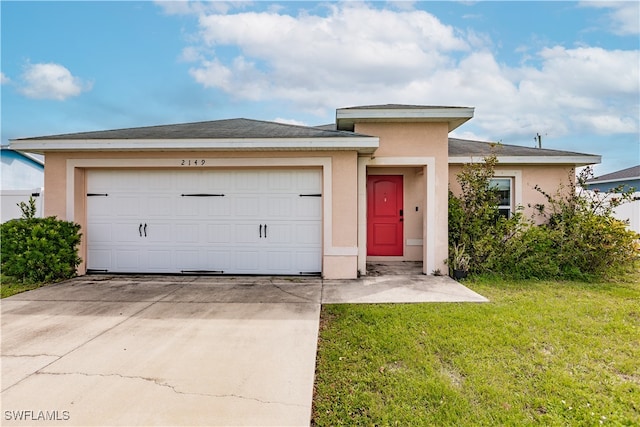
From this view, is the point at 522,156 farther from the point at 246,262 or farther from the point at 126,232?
the point at 126,232

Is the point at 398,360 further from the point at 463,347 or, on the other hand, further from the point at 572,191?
the point at 572,191

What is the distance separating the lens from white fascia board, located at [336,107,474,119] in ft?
22.4

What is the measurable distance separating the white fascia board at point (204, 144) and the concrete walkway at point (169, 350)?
2.77 meters

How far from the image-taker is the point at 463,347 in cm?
357

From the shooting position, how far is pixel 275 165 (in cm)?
700

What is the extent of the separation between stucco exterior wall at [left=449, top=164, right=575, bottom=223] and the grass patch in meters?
10.7

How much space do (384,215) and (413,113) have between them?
3077 millimetres

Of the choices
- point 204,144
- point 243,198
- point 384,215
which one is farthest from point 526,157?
point 204,144

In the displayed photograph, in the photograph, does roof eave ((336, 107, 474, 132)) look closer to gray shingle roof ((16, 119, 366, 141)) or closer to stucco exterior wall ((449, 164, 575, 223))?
gray shingle roof ((16, 119, 366, 141))

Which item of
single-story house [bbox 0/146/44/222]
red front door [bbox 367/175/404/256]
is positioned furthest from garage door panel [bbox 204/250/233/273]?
single-story house [bbox 0/146/44/222]

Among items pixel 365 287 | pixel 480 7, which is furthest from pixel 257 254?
pixel 480 7

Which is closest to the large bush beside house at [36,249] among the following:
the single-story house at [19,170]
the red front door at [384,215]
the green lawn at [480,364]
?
the green lawn at [480,364]

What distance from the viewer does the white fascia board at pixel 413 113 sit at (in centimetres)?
683

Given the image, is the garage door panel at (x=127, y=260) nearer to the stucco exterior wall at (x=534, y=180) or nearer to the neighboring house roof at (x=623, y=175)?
the stucco exterior wall at (x=534, y=180)
